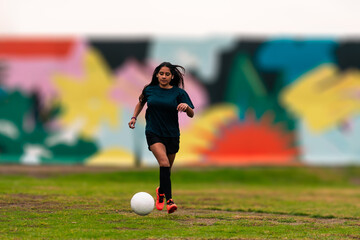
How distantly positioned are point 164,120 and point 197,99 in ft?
82.5

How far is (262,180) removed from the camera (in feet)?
95.0

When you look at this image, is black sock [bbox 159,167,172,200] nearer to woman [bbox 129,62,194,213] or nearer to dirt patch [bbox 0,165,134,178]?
woman [bbox 129,62,194,213]

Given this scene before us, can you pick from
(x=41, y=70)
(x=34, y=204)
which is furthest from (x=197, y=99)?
(x=34, y=204)

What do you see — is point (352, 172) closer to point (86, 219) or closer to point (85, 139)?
point (85, 139)

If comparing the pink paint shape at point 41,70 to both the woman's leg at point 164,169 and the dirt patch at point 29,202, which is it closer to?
the dirt patch at point 29,202

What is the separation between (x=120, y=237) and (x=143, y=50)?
29.2m

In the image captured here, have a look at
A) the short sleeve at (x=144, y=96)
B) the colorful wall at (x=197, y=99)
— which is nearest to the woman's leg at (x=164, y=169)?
the short sleeve at (x=144, y=96)

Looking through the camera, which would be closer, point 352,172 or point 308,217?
point 308,217

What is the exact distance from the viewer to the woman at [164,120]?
9.80m

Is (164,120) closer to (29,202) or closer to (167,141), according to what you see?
(167,141)

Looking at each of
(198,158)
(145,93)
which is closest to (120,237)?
(145,93)

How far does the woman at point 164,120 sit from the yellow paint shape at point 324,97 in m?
25.7

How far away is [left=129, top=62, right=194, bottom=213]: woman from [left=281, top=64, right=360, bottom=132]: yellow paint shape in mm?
25705

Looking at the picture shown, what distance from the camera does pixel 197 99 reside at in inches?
1383
